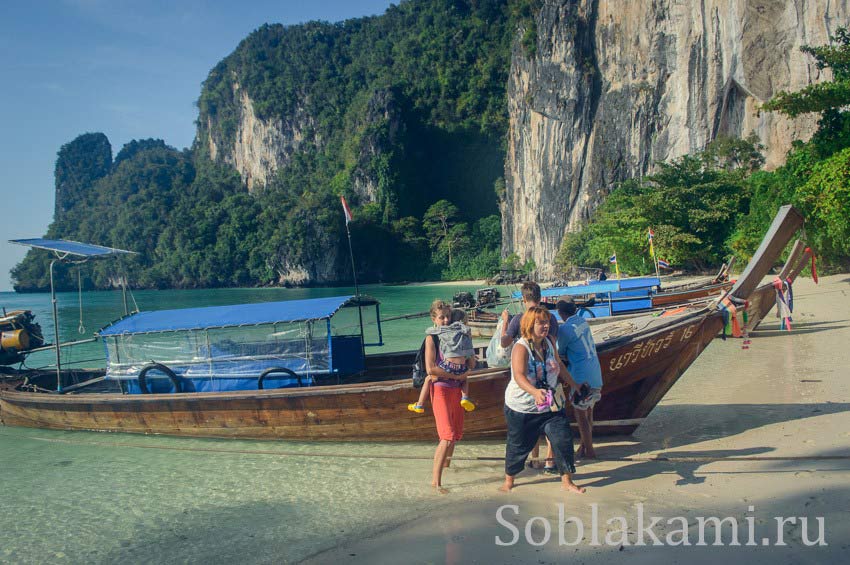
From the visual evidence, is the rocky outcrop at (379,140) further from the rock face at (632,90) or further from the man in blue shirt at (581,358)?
the man in blue shirt at (581,358)

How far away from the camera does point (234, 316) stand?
7.97 m

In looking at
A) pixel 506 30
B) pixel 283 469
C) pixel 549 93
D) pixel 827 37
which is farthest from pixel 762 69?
pixel 506 30

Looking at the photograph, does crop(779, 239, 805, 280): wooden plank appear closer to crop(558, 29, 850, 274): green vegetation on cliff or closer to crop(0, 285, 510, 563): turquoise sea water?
crop(0, 285, 510, 563): turquoise sea water

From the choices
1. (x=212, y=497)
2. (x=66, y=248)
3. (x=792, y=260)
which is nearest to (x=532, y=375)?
(x=212, y=497)

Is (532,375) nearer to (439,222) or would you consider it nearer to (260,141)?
(439,222)

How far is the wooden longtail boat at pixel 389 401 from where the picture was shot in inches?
234

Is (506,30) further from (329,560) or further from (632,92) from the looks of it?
(329,560)

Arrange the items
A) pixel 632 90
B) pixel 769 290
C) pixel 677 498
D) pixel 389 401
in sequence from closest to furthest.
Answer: pixel 677 498 → pixel 389 401 → pixel 769 290 → pixel 632 90

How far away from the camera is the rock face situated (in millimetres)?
33562

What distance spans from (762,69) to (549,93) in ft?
66.8

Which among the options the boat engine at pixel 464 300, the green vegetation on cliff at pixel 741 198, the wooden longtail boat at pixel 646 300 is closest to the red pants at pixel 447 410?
the wooden longtail boat at pixel 646 300

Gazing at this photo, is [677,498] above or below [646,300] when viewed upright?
below

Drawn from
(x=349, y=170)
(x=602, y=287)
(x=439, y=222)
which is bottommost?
(x=602, y=287)

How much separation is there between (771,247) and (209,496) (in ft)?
20.2
